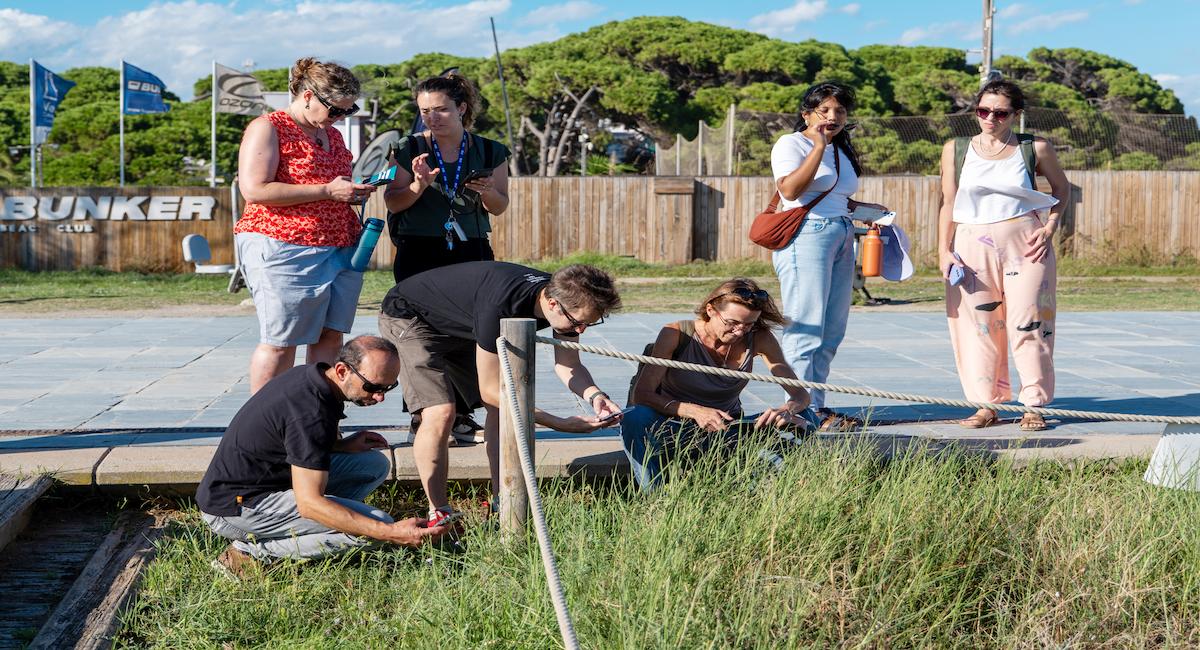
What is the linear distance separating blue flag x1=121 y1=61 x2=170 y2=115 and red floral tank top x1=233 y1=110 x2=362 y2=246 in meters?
22.5

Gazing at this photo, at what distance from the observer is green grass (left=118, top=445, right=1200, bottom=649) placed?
10.2 ft

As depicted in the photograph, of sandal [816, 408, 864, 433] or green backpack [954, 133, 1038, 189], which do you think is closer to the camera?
sandal [816, 408, 864, 433]

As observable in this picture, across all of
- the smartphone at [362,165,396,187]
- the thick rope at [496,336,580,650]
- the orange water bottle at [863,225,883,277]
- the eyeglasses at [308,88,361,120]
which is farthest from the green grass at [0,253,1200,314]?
the thick rope at [496,336,580,650]

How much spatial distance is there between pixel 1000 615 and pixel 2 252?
17.8 meters

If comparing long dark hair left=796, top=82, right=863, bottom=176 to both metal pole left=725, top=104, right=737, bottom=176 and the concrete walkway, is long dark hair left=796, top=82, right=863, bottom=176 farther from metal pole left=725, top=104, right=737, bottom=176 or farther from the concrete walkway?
metal pole left=725, top=104, right=737, bottom=176

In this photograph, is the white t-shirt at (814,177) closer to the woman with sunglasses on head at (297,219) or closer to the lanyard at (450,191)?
the lanyard at (450,191)

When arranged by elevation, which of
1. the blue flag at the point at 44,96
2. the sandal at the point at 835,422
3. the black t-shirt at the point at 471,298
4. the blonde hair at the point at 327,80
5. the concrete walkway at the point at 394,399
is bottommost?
the concrete walkway at the point at 394,399

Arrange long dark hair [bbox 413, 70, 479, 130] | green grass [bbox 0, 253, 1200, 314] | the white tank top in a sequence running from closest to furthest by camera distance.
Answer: long dark hair [bbox 413, 70, 479, 130] < the white tank top < green grass [bbox 0, 253, 1200, 314]

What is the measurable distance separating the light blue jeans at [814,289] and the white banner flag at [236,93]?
18.5 m

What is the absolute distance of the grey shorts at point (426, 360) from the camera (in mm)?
4074

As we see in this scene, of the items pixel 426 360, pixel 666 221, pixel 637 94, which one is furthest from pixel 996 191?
pixel 637 94

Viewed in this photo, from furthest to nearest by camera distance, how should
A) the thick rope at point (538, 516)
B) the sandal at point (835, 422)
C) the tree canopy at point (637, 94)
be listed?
the tree canopy at point (637, 94) < the sandal at point (835, 422) < the thick rope at point (538, 516)

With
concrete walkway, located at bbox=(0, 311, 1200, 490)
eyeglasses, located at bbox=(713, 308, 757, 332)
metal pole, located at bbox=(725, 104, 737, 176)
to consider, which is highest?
metal pole, located at bbox=(725, 104, 737, 176)

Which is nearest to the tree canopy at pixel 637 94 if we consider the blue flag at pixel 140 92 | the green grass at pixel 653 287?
the blue flag at pixel 140 92
